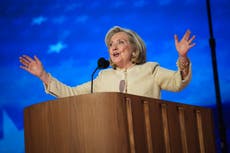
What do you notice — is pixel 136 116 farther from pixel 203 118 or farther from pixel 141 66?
pixel 141 66

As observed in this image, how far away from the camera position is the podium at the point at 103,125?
2303 millimetres

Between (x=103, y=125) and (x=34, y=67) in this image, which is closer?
(x=103, y=125)

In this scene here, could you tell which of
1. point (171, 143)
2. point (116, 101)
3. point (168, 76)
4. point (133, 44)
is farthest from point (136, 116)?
point (133, 44)

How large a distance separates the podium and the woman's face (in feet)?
2.55

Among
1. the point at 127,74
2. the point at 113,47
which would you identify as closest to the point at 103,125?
the point at 127,74

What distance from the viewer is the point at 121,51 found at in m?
3.34

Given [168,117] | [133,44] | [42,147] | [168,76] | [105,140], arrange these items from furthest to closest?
1. [133,44]
2. [168,76]
3. [168,117]
4. [42,147]
5. [105,140]

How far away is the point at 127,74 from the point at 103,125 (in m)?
1.01

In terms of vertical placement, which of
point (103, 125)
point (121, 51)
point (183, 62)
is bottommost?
point (103, 125)

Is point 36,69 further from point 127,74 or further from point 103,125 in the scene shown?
point 103,125

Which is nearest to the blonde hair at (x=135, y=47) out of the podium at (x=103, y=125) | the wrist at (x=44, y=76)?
the wrist at (x=44, y=76)

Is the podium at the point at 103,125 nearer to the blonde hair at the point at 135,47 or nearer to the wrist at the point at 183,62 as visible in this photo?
the wrist at the point at 183,62

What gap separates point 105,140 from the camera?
2.29m

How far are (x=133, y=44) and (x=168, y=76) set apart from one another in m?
0.39
